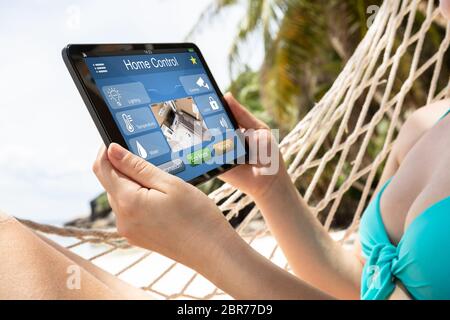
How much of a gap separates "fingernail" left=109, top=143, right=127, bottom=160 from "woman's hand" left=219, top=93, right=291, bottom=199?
26 cm

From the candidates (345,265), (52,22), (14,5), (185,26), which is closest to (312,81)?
(185,26)

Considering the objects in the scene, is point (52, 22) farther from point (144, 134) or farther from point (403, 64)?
point (144, 134)

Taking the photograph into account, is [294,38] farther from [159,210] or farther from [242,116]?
[159,210]

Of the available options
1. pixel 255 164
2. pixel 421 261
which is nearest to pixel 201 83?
pixel 255 164

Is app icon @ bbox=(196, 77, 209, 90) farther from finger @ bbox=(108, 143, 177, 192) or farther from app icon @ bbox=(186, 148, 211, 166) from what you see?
finger @ bbox=(108, 143, 177, 192)

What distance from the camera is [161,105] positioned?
0.68m

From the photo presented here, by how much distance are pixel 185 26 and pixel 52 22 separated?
4.96 metres

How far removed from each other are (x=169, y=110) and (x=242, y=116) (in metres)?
0.15

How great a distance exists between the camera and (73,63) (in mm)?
592

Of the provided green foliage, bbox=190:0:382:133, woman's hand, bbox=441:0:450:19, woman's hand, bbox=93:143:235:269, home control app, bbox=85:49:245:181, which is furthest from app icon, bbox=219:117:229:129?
green foliage, bbox=190:0:382:133

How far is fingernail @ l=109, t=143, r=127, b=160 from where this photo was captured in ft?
1.78

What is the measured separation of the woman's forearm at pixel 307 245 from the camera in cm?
82

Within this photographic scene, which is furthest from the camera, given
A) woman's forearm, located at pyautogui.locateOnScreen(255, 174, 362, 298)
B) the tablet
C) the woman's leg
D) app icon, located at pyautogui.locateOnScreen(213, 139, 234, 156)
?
woman's forearm, located at pyautogui.locateOnScreen(255, 174, 362, 298)

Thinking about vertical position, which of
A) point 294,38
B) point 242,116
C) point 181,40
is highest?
point 181,40
